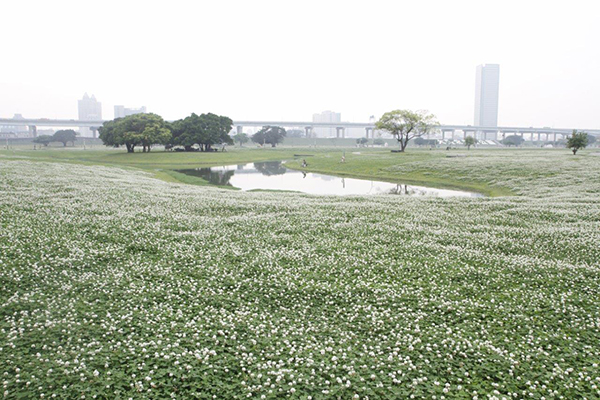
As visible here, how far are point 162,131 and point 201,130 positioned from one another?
563 inches

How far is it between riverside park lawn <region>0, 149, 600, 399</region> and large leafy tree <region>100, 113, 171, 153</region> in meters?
85.4

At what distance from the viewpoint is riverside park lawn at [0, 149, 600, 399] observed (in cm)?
808

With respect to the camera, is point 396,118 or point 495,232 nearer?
point 495,232

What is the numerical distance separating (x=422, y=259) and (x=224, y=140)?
118 m

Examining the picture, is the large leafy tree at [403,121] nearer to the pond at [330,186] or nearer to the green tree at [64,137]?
the pond at [330,186]

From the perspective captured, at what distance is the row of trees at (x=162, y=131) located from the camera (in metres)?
104

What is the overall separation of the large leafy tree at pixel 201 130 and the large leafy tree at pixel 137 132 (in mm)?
7350

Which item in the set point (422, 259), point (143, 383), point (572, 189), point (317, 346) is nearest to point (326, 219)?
point (422, 259)

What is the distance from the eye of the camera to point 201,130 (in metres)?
121

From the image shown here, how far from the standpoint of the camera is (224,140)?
421 ft

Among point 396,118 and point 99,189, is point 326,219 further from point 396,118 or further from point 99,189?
point 396,118

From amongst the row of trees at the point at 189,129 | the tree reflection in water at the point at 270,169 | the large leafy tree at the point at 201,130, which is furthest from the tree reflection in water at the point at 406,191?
the large leafy tree at the point at 201,130

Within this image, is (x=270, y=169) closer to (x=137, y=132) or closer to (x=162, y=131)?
(x=162, y=131)

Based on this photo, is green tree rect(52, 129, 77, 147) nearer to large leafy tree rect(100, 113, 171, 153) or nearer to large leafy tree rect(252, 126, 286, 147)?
large leafy tree rect(252, 126, 286, 147)
